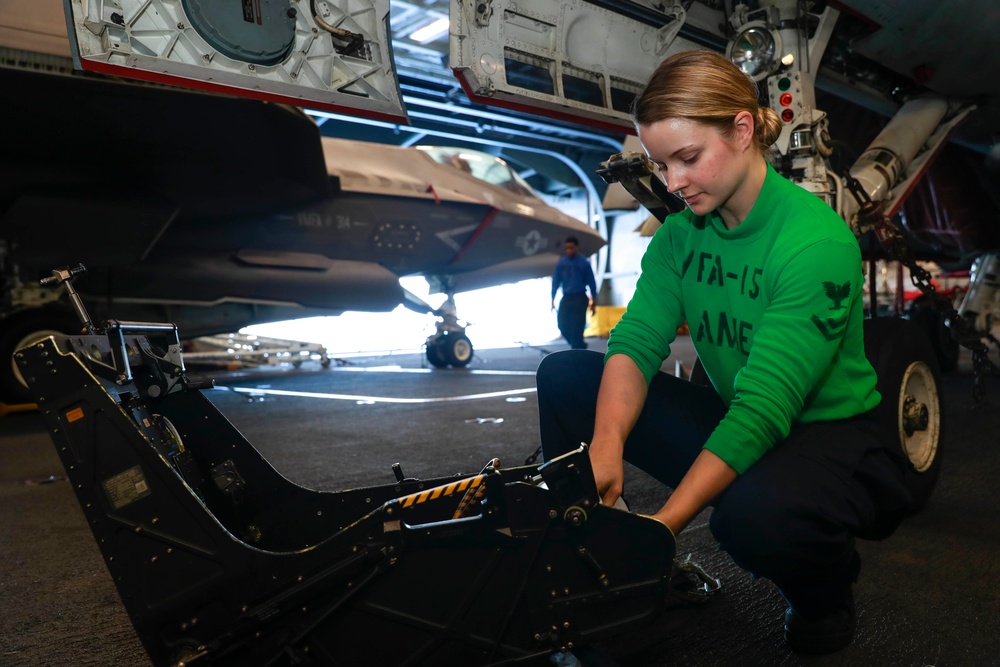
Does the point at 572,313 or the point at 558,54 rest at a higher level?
the point at 558,54

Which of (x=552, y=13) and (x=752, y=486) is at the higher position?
(x=552, y=13)

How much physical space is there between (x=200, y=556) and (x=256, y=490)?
0.47m

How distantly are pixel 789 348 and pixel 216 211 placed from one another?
584 cm

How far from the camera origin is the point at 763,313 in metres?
1.33

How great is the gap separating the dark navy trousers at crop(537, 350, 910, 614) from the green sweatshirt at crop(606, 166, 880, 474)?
0.06m

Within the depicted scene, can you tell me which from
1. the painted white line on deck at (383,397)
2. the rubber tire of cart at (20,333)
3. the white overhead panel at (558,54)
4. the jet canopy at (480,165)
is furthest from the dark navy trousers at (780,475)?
the jet canopy at (480,165)

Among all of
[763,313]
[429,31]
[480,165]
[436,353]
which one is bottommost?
[436,353]

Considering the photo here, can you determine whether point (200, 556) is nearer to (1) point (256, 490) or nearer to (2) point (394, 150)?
(1) point (256, 490)

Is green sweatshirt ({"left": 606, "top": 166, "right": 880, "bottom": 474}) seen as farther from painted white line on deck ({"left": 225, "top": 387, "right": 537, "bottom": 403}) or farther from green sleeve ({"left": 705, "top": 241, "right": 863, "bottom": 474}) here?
painted white line on deck ({"left": 225, "top": 387, "right": 537, "bottom": 403})

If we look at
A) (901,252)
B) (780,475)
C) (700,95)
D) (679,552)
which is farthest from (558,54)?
(780,475)

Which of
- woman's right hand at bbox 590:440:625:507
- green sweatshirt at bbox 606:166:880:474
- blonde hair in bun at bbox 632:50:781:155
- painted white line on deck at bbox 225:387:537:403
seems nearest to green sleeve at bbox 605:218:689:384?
green sweatshirt at bbox 606:166:880:474

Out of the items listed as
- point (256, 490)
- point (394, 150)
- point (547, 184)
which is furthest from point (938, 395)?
point (547, 184)

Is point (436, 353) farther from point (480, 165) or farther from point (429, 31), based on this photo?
point (429, 31)

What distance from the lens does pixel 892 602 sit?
1.57 meters
